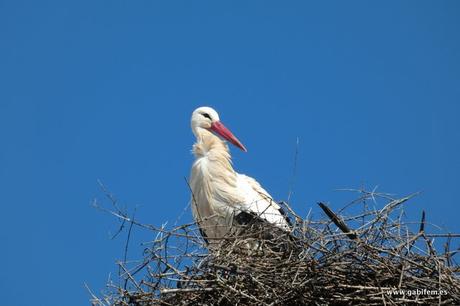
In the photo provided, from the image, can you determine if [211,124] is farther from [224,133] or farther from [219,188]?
[219,188]

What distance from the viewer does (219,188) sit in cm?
675

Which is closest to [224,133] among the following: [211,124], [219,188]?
[211,124]

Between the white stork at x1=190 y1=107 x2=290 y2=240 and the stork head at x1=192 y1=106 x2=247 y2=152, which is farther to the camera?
the stork head at x1=192 y1=106 x2=247 y2=152

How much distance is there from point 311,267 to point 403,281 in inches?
16.7

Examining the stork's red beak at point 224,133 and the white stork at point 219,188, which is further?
the stork's red beak at point 224,133

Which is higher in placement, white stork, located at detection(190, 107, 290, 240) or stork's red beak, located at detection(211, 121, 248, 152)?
stork's red beak, located at detection(211, 121, 248, 152)

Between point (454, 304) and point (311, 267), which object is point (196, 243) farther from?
point (454, 304)

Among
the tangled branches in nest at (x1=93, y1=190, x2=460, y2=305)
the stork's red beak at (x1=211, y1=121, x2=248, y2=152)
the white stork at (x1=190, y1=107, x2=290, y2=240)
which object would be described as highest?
the stork's red beak at (x1=211, y1=121, x2=248, y2=152)

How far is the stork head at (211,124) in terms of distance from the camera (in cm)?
725

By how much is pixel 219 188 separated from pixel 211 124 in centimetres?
65

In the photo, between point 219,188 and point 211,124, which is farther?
point 211,124

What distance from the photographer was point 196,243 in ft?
17.7

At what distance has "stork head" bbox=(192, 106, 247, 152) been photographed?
7.25 meters

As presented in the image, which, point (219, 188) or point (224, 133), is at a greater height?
point (224, 133)
